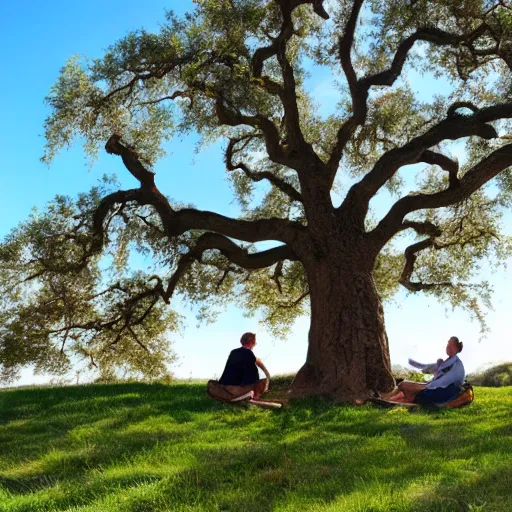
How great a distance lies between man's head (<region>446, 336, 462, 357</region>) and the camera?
14.2 metres

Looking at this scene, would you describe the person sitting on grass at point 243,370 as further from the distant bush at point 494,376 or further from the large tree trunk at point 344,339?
the distant bush at point 494,376

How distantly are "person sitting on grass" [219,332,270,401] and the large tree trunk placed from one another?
1741 millimetres

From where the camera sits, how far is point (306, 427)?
12.1 meters

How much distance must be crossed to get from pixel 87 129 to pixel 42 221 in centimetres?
346

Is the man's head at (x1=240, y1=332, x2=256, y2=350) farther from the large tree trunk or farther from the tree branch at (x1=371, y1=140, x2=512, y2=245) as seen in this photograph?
the tree branch at (x1=371, y1=140, x2=512, y2=245)

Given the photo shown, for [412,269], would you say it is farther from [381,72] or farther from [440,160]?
[381,72]

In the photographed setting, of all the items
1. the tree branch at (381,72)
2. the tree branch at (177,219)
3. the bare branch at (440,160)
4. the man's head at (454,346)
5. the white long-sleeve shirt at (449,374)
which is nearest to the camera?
the man's head at (454,346)

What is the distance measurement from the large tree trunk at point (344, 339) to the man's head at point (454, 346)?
254 cm

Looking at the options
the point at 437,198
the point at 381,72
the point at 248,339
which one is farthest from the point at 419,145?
the point at 248,339

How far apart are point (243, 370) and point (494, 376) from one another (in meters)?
15.1

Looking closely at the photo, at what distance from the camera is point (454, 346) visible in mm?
14203

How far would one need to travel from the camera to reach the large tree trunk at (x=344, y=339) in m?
16.0

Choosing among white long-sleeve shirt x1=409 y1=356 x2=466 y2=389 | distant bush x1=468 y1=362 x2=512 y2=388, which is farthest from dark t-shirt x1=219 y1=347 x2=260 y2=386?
distant bush x1=468 y1=362 x2=512 y2=388

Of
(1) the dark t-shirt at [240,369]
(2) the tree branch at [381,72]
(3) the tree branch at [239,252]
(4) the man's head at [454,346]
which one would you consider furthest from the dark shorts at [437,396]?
(2) the tree branch at [381,72]
